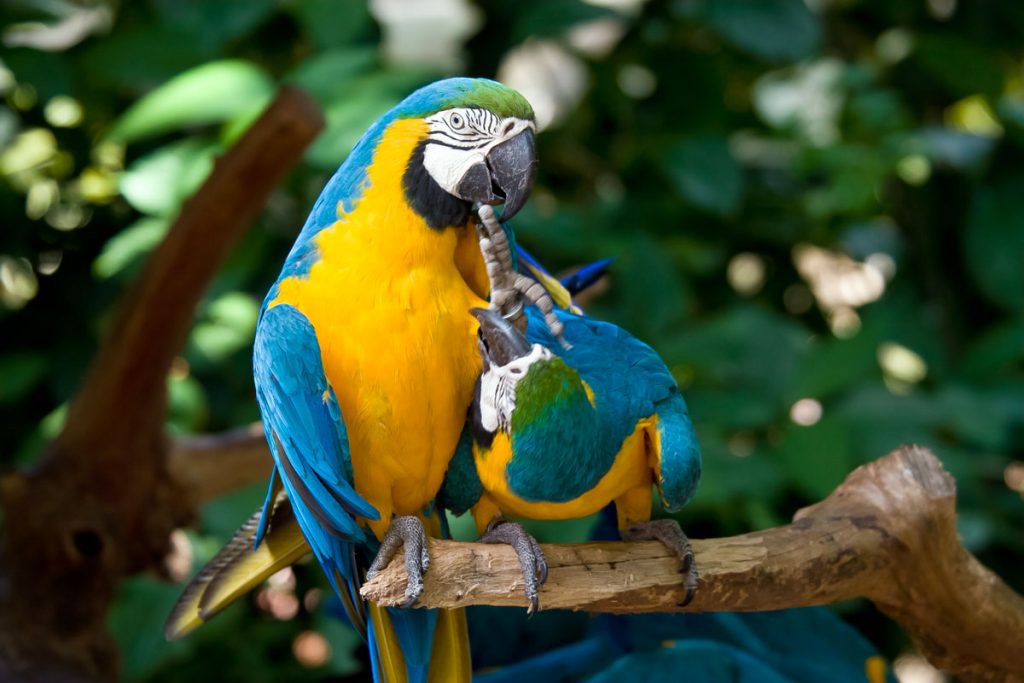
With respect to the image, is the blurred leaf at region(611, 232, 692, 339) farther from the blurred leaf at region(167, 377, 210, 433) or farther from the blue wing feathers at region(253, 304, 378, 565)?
the blue wing feathers at region(253, 304, 378, 565)

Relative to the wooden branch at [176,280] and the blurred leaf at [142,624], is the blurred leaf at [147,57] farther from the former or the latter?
the blurred leaf at [142,624]

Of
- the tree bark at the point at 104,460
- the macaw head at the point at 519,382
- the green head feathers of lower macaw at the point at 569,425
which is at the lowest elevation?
the tree bark at the point at 104,460

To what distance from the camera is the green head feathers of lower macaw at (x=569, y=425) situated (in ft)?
1.66

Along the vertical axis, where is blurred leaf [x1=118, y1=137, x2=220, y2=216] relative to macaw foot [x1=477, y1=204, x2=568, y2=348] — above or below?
below

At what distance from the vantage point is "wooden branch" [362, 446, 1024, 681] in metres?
0.53

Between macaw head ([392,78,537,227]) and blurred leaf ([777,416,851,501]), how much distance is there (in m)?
0.74

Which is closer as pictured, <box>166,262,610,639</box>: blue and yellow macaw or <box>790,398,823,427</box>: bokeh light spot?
<box>166,262,610,639</box>: blue and yellow macaw

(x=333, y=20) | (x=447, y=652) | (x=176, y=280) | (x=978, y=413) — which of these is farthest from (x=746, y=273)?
(x=447, y=652)

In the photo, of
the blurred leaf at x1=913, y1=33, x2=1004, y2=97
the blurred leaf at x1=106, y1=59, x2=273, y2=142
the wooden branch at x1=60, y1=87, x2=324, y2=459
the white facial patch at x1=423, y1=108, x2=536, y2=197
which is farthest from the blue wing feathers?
the blurred leaf at x1=913, y1=33, x2=1004, y2=97

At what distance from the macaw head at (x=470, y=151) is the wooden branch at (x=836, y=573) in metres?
0.18

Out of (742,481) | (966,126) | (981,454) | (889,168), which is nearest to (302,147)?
(742,481)

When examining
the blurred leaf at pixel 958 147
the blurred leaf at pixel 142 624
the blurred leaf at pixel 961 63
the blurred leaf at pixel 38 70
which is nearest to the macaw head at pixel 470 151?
the blurred leaf at pixel 142 624

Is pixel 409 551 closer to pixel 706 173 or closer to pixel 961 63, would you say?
pixel 706 173

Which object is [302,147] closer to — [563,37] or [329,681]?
[329,681]
